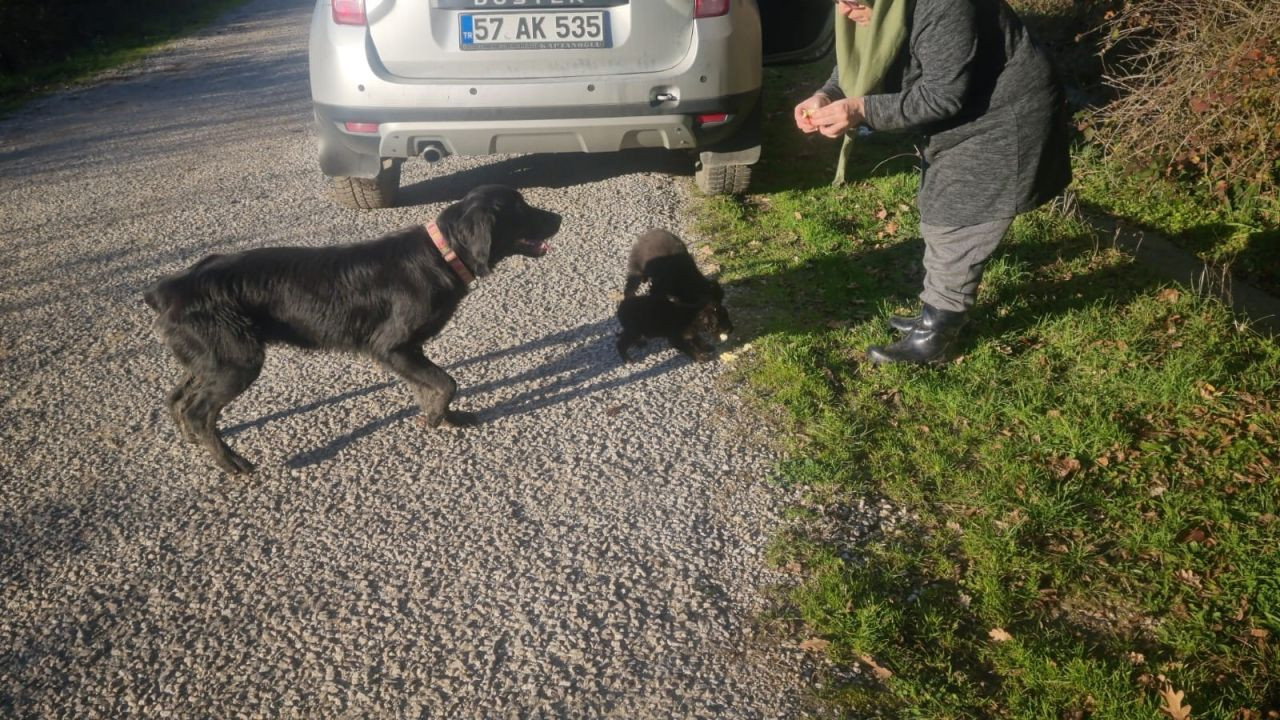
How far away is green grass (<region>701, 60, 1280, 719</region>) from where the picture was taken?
2.46 m

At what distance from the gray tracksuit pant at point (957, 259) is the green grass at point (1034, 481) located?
1.27 feet

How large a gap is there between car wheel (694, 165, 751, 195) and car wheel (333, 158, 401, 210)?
2342 millimetres

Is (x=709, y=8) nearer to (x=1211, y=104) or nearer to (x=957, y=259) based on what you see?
(x=957, y=259)

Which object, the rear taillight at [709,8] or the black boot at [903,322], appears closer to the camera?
the black boot at [903,322]

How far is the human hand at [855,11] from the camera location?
3252 millimetres

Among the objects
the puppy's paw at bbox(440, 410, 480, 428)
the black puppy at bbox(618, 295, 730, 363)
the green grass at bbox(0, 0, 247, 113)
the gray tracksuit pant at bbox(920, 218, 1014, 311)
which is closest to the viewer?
the gray tracksuit pant at bbox(920, 218, 1014, 311)

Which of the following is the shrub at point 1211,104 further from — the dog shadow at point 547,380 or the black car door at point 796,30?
the dog shadow at point 547,380

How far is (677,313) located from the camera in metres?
4.19

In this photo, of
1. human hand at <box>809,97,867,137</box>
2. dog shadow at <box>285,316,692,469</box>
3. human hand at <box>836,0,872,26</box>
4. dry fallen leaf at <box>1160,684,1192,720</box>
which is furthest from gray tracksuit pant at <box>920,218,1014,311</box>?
dry fallen leaf at <box>1160,684,1192,720</box>

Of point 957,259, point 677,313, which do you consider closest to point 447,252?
point 677,313

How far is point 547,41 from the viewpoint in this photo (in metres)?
4.68

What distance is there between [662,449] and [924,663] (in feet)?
4.74

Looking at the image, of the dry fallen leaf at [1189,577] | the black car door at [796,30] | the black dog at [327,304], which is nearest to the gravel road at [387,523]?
the black dog at [327,304]

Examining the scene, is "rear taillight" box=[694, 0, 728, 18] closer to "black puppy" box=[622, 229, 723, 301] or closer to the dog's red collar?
"black puppy" box=[622, 229, 723, 301]
